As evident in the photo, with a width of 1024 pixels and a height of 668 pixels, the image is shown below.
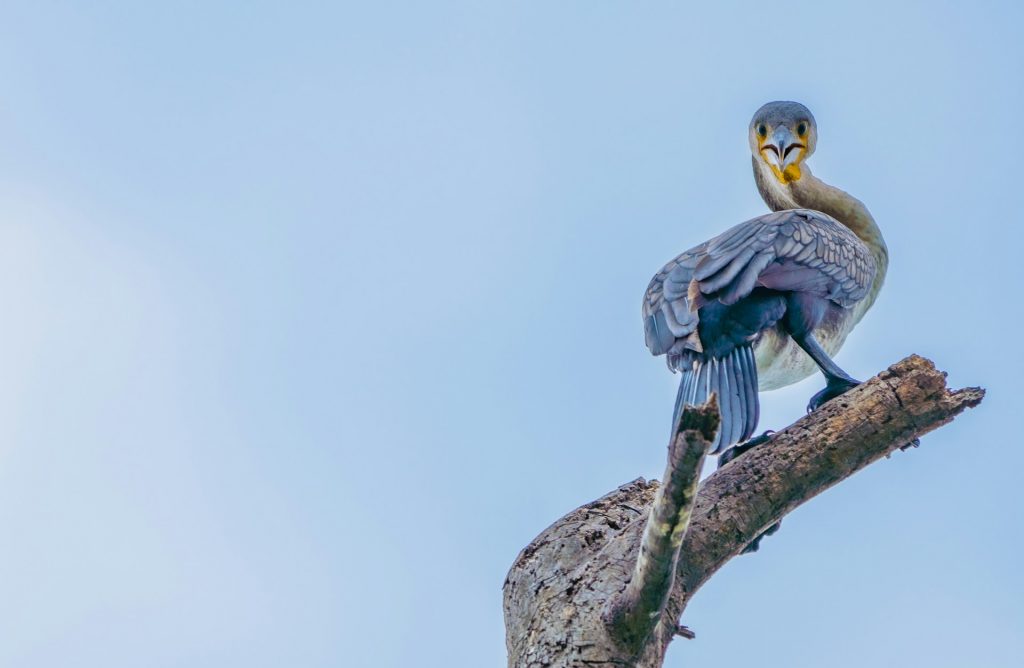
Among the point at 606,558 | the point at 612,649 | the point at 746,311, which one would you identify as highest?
the point at 746,311

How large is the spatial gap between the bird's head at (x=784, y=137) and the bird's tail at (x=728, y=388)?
1778 millimetres

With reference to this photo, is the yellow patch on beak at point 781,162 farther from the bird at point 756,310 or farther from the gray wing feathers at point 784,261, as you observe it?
the gray wing feathers at point 784,261

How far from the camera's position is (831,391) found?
4777 mm

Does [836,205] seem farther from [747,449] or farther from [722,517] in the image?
[722,517]

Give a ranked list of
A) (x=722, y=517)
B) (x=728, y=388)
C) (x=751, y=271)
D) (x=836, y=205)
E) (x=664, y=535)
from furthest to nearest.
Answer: (x=836, y=205) < (x=751, y=271) < (x=728, y=388) < (x=722, y=517) < (x=664, y=535)

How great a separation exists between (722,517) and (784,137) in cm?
303

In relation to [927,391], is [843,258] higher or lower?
higher

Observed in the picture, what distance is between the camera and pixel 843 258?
527 centimetres

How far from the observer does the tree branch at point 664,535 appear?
2.73 meters

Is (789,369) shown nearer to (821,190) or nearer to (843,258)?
(843,258)

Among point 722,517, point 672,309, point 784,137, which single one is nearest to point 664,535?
point 722,517

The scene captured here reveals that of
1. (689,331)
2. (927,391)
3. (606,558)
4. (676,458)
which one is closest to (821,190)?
(689,331)

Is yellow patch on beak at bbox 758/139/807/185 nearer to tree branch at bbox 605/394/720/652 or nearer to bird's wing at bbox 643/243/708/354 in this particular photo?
bird's wing at bbox 643/243/708/354

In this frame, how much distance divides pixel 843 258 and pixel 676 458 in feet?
8.97
